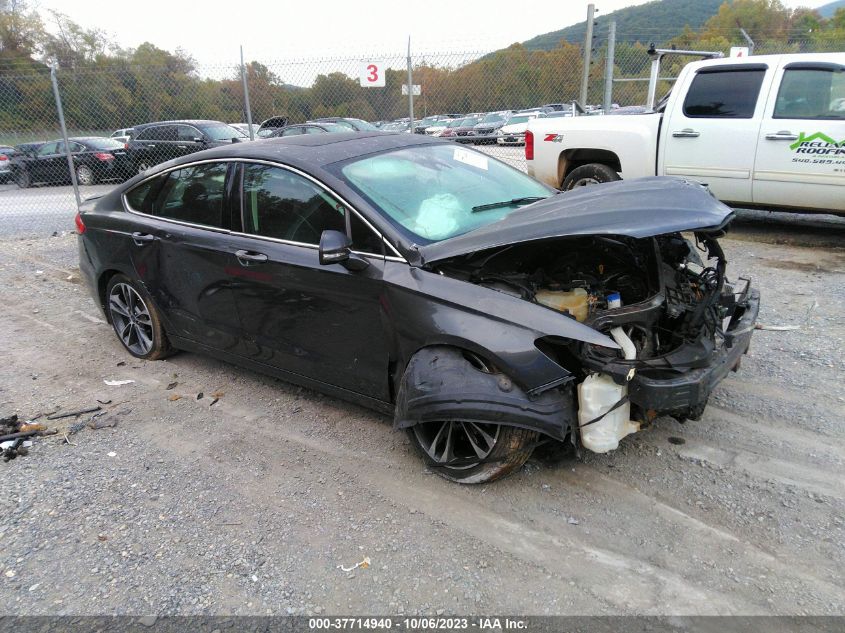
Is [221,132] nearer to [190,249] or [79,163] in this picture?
[79,163]

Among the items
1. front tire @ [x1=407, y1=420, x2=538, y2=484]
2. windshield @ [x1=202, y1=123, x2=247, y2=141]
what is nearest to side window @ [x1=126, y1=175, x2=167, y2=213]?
front tire @ [x1=407, y1=420, x2=538, y2=484]

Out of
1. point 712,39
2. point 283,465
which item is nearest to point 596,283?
point 283,465

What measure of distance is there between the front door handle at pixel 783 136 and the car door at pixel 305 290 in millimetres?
5841

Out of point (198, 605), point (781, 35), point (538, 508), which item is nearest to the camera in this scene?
point (198, 605)

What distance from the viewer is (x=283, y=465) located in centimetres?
345

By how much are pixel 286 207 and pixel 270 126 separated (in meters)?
13.1

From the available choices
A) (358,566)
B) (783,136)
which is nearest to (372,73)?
(783,136)

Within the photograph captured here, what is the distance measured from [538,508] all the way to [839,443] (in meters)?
1.74

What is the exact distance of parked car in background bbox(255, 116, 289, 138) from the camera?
14646 millimetres

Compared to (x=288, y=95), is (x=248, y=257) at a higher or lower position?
lower

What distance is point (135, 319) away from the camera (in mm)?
4879

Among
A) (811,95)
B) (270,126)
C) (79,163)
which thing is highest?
(811,95)

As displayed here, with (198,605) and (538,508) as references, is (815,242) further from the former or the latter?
(198,605)

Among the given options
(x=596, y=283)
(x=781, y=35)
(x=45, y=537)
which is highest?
(x=781, y=35)
